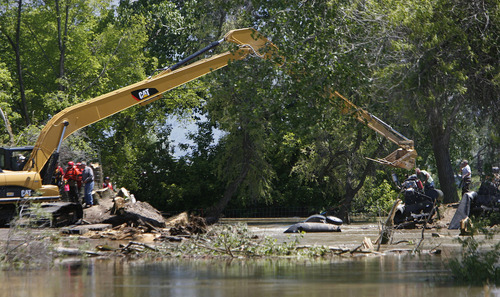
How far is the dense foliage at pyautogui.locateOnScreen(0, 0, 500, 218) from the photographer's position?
13406 mm

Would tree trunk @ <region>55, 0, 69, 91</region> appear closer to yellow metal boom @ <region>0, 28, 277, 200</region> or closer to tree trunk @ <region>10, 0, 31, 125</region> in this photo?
tree trunk @ <region>10, 0, 31, 125</region>

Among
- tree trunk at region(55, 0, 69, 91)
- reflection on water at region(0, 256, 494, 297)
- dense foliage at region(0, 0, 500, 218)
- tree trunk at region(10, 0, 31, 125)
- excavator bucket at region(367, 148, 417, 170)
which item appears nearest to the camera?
reflection on water at region(0, 256, 494, 297)

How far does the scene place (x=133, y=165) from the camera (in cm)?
4097

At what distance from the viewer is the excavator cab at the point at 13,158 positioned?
22688 mm

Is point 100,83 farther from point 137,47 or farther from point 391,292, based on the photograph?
point 391,292

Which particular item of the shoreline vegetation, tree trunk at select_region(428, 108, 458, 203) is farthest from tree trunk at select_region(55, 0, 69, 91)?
the shoreline vegetation

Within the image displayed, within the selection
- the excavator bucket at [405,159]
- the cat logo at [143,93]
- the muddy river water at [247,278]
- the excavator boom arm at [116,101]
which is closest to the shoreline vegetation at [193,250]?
the muddy river water at [247,278]

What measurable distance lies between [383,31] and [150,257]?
6881 mm

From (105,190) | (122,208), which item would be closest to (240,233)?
(122,208)

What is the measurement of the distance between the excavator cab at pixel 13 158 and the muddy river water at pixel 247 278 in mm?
9513

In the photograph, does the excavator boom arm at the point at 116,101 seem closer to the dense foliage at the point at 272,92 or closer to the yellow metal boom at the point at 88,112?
the yellow metal boom at the point at 88,112

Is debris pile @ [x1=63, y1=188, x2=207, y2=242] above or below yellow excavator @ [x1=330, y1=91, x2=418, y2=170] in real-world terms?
below

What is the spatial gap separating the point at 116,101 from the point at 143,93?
926mm

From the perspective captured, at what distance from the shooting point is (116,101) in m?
23.8
